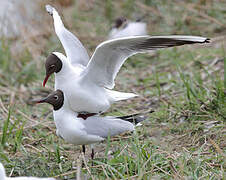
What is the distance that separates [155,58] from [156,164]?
3285mm

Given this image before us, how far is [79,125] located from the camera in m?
3.34

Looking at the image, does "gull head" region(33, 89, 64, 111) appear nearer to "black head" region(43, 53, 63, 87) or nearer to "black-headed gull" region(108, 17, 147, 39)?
"black head" region(43, 53, 63, 87)

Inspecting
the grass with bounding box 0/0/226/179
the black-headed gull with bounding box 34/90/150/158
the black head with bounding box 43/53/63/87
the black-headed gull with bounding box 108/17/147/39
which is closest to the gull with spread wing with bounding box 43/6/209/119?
the black head with bounding box 43/53/63/87

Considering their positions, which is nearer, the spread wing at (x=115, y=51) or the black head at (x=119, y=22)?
the spread wing at (x=115, y=51)

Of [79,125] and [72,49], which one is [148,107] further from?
[79,125]

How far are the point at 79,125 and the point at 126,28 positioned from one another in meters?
4.03

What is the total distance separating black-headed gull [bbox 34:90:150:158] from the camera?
331 cm

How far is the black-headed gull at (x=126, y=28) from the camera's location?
695 centimetres

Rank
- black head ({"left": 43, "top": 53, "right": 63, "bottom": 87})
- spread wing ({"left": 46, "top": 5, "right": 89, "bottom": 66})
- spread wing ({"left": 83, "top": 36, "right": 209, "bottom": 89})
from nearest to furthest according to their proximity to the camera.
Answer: spread wing ({"left": 83, "top": 36, "right": 209, "bottom": 89}), black head ({"left": 43, "top": 53, "right": 63, "bottom": 87}), spread wing ({"left": 46, "top": 5, "right": 89, "bottom": 66})

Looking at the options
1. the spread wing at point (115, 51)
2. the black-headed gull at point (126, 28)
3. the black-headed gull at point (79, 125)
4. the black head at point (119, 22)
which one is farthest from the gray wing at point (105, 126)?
the black head at point (119, 22)

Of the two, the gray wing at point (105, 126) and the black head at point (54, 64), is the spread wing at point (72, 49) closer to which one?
the black head at point (54, 64)

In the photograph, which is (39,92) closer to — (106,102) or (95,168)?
(106,102)

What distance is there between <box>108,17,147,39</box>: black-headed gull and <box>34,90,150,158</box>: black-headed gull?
3.49m

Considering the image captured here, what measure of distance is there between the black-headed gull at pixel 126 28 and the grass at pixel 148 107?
217 millimetres
